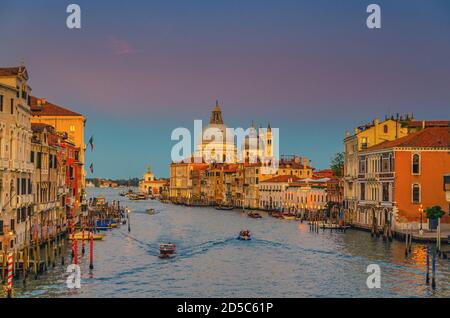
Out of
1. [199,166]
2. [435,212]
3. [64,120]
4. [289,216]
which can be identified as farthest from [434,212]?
[199,166]

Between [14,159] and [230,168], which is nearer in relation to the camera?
[14,159]

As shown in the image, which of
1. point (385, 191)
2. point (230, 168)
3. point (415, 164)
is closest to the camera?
point (415, 164)

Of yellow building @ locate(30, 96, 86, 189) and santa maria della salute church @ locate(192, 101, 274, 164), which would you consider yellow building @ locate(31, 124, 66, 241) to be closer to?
yellow building @ locate(30, 96, 86, 189)

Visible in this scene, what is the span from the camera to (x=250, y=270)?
29.7 metres

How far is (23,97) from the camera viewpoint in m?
29.8

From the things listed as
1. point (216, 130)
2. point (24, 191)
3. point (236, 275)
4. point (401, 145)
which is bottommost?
point (236, 275)

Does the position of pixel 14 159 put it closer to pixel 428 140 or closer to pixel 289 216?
pixel 428 140

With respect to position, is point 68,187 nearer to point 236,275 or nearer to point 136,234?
point 136,234

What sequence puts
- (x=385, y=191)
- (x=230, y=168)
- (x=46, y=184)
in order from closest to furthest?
(x=46, y=184)
(x=385, y=191)
(x=230, y=168)

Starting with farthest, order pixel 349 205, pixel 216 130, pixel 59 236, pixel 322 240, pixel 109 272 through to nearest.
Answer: pixel 216 130, pixel 349 205, pixel 322 240, pixel 59 236, pixel 109 272

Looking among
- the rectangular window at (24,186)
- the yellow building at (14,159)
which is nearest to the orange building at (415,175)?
the yellow building at (14,159)

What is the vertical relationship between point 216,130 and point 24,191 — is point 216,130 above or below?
above
